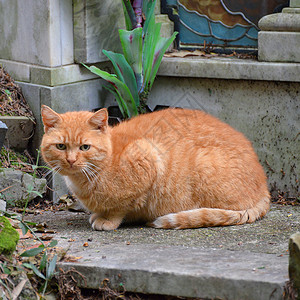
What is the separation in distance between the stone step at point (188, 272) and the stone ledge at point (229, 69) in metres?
2.04

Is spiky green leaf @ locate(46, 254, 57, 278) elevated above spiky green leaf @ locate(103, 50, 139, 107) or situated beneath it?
situated beneath

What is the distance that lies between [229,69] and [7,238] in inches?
107

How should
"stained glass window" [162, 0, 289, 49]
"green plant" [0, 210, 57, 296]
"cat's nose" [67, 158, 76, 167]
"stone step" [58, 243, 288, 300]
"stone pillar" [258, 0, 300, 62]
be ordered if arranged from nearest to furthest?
"stone step" [58, 243, 288, 300] → "green plant" [0, 210, 57, 296] → "cat's nose" [67, 158, 76, 167] → "stone pillar" [258, 0, 300, 62] → "stained glass window" [162, 0, 289, 49]

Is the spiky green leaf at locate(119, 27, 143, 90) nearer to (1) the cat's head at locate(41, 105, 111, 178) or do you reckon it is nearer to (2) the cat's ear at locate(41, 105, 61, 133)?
(1) the cat's head at locate(41, 105, 111, 178)

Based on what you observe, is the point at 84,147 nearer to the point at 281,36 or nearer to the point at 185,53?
the point at 185,53

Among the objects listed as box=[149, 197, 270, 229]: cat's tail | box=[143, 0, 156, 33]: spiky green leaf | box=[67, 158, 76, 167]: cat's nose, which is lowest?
box=[149, 197, 270, 229]: cat's tail

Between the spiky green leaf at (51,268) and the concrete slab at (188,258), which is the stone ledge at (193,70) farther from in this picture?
the spiky green leaf at (51,268)

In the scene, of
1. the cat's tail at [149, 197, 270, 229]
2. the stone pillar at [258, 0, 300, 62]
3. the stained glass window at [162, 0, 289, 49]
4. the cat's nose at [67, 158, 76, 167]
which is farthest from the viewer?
the stained glass window at [162, 0, 289, 49]

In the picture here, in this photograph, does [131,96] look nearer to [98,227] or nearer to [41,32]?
[41,32]

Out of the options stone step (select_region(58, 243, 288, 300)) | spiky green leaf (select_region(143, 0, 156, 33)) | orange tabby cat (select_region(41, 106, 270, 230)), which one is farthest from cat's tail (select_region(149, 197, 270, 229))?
spiky green leaf (select_region(143, 0, 156, 33))

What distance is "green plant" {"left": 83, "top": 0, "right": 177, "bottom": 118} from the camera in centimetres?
514

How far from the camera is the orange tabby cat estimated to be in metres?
4.07

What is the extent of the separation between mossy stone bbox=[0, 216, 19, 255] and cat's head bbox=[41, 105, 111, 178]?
62cm

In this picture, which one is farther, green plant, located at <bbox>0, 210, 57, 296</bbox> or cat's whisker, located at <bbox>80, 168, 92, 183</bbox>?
cat's whisker, located at <bbox>80, 168, 92, 183</bbox>
